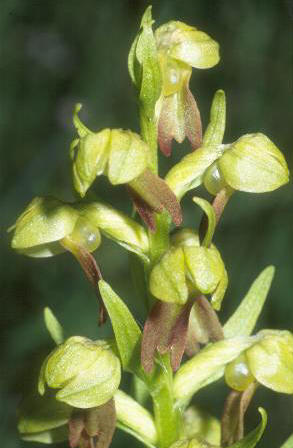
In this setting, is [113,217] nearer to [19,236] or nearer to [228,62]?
[19,236]

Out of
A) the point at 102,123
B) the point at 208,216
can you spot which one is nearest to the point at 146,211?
the point at 208,216

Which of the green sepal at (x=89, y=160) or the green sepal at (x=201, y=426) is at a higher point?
the green sepal at (x=89, y=160)

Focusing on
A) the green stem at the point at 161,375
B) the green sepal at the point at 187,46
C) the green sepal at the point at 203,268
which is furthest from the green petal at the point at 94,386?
the green sepal at the point at 187,46

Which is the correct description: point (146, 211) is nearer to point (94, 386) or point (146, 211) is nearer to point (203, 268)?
point (203, 268)

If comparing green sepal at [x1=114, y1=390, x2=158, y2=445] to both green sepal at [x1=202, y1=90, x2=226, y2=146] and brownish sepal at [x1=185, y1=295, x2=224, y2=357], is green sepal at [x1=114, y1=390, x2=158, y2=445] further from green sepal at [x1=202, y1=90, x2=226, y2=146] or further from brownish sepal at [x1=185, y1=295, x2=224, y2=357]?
green sepal at [x1=202, y1=90, x2=226, y2=146]

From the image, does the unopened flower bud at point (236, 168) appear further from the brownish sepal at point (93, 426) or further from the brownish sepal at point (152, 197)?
the brownish sepal at point (93, 426)
